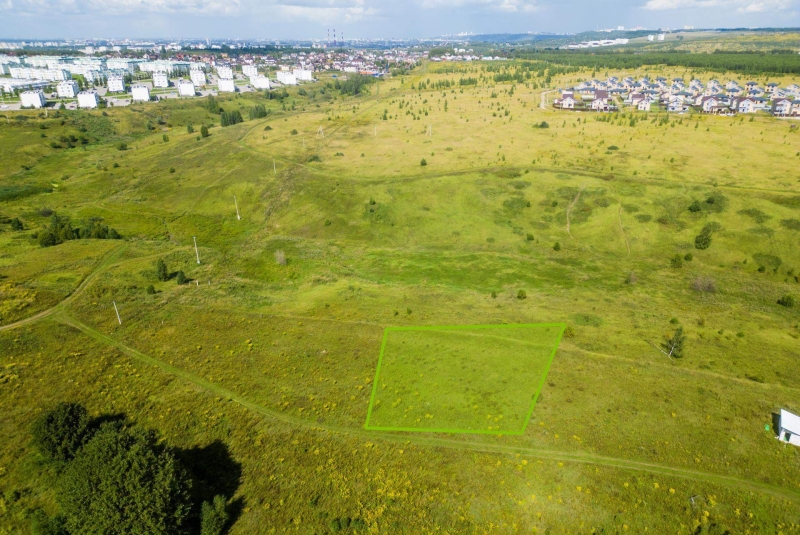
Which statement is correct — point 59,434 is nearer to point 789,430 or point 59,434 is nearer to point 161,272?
point 161,272

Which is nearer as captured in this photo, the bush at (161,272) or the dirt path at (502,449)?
the dirt path at (502,449)

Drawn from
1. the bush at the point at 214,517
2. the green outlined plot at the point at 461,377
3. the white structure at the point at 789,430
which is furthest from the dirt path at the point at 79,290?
the white structure at the point at 789,430

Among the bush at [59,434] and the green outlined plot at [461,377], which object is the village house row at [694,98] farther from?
the bush at [59,434]

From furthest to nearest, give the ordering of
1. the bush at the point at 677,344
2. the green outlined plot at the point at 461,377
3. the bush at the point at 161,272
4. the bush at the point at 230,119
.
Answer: the bush at the point at 230,119 → the bush at the point at 161,272 → the bush at the point at 677,344 → the green outlined plot at the point at 461,377

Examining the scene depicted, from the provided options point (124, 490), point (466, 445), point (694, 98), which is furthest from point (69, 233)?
point (694, 98)

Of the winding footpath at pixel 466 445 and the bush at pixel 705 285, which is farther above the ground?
the winding footpath at pixel 466 445

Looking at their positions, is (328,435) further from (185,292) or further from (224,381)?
(185,292)

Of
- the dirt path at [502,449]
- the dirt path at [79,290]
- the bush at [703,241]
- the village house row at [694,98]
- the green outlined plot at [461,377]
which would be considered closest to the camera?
the dirt path at [502,449]
